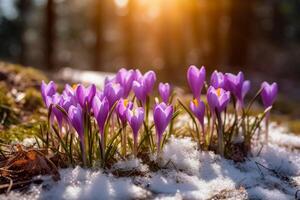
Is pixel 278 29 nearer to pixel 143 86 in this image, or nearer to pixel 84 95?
pixel 143 86

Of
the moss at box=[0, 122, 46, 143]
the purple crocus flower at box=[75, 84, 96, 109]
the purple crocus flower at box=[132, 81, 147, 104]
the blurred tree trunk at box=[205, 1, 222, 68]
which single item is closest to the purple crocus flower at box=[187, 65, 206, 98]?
the purple crocus flower at box=[132, 81, 147, 104]

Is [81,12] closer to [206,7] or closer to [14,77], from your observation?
[206,7]

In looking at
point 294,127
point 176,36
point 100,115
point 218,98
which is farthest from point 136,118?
point 176,36

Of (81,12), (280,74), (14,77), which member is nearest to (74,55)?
(81,12)

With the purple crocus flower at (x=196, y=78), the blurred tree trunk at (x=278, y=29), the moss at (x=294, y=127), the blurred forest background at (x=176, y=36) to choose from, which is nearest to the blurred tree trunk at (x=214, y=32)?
the blurred forest background at (x=176, y=36)

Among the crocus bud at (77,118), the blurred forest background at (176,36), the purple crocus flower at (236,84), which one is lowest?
the blurred forest background at (176,36)

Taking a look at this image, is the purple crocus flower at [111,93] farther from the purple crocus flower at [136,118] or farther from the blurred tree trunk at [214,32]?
the blurred tree trunk at [214,32]
